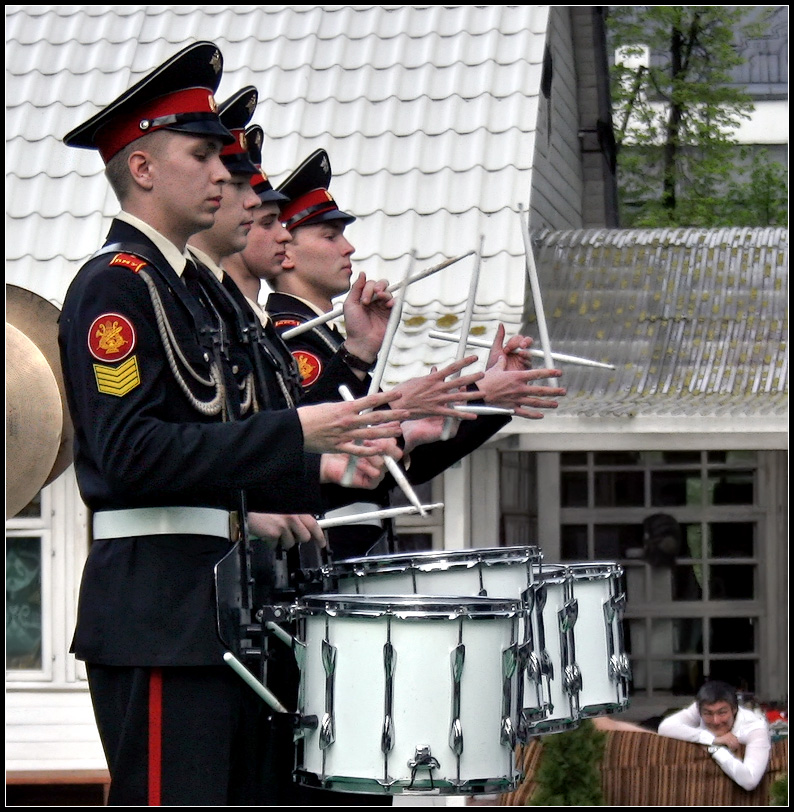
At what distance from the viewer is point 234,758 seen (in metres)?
3.11

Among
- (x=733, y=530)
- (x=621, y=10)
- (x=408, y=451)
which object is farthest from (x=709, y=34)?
(x=408, y=451)

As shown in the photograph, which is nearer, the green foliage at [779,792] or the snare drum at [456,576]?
the snare drum at [456,576]

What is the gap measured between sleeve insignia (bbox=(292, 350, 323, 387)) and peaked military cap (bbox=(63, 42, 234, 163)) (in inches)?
44.5

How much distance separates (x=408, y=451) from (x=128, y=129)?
1165mm

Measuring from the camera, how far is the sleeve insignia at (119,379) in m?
2.96

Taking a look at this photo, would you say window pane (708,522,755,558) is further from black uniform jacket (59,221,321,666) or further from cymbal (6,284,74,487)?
black uniform jacket (59,221,321,666)

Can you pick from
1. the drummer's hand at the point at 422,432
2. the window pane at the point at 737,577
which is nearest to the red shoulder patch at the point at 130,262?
the drummer's hand at the point at 422,432

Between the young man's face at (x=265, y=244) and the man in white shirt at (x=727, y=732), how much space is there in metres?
4.28

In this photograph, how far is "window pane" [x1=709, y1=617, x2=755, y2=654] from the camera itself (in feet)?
39.5

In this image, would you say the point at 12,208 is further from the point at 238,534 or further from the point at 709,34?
the point at 709,34

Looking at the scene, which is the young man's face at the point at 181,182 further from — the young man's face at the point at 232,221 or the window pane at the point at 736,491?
the window pane at the point at 736,491

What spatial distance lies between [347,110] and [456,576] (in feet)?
19.5

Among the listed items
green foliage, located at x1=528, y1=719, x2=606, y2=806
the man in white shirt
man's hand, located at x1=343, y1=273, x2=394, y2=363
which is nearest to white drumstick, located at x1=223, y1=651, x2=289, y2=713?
man's hand, located at x1=343, y1=273, x2=394, y2=363

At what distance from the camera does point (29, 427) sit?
14.6 feet
